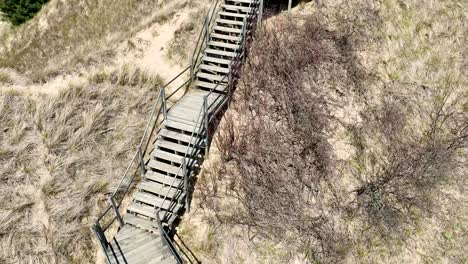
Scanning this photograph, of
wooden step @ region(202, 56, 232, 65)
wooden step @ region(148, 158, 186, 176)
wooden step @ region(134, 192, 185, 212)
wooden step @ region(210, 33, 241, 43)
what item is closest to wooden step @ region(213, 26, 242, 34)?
wooden step @ region(210, 33, 241, 43)

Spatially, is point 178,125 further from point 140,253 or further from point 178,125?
point 140,253

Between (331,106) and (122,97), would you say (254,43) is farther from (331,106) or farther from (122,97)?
(122,97)

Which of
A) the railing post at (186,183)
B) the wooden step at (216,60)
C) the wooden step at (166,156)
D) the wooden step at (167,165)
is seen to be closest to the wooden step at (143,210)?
the railing post at (186,183)

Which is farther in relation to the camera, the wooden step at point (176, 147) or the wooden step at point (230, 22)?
the wooden step at point (230, 22)

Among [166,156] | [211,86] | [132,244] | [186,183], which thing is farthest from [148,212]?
[211,86]

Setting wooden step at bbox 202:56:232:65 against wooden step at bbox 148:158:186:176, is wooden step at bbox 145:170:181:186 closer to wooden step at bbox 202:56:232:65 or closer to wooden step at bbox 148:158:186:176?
wooden step at bbox 148:158:186:176

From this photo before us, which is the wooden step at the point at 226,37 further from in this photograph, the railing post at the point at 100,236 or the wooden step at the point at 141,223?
the railing post at the point at 100,236

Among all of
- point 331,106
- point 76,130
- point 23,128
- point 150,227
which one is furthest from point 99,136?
point 331,106
